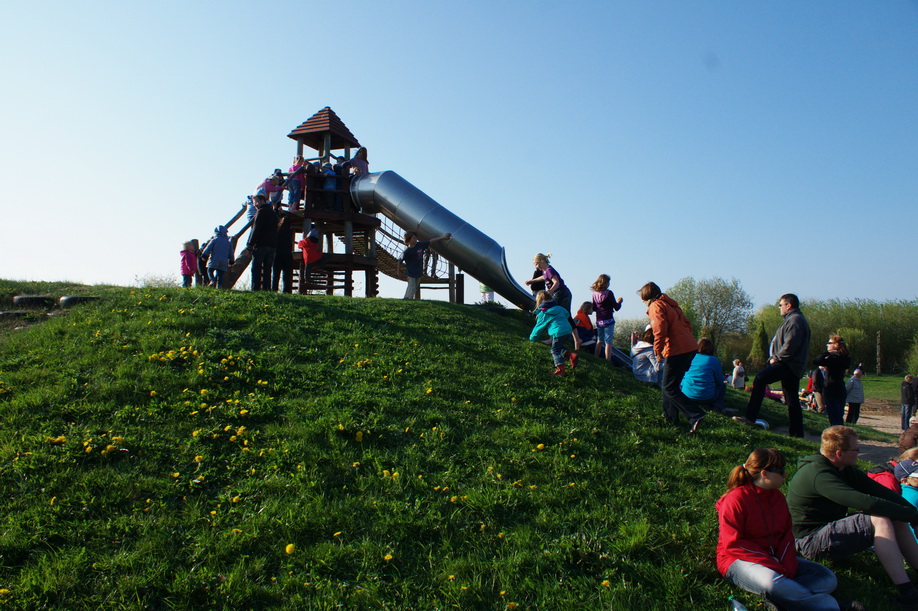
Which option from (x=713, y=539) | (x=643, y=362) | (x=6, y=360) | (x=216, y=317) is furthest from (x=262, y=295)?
(x=713, y=539)

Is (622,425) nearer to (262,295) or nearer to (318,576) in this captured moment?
(318,576)

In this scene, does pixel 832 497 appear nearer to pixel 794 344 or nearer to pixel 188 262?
pixel 794 344

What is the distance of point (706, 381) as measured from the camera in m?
9.30

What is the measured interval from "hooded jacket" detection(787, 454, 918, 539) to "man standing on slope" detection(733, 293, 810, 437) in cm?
364

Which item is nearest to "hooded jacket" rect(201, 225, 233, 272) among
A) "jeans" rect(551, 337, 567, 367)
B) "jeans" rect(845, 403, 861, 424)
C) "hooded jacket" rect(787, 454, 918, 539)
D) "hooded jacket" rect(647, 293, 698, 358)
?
"jeans" rect(551, 337, 567, 367)

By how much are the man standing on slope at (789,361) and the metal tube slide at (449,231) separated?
27.1ft

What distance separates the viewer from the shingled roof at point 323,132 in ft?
61.3

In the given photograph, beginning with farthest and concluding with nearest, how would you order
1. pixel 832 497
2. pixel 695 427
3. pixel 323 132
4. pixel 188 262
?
1. pixel 323 132
2. pixel 188 262
3. pixel 695 427
4. pixel 832 497

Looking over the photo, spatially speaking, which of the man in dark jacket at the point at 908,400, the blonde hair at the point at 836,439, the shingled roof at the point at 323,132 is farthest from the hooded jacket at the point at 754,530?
the shingled roof at the point at 323,132

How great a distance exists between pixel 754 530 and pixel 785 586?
0.40 m

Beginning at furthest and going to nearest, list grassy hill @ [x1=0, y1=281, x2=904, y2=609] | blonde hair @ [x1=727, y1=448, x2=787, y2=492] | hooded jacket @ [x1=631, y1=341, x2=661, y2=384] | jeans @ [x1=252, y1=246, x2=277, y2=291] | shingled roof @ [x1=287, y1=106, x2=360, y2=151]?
1. shingled roof @ [x1=287, y1=106, x2=360, y2=151]
2. jeans @ [x1=252, y1=246, x2=277, y2=291]
3. hooded jacket @ [x1=631, y1=341, x2=661, y2=384]
4. blonde hair @ [x1=727, y1=448, x2=787, y2=492]
5. grassy hill @ [x1=0, y1=281, x2=904, y2=609]

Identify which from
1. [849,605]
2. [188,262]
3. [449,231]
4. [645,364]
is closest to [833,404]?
[645,364]

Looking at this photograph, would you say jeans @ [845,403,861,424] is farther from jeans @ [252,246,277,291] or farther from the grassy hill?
jeans @ [252,246,277,291]

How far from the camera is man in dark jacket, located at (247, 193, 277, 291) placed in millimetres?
12289
